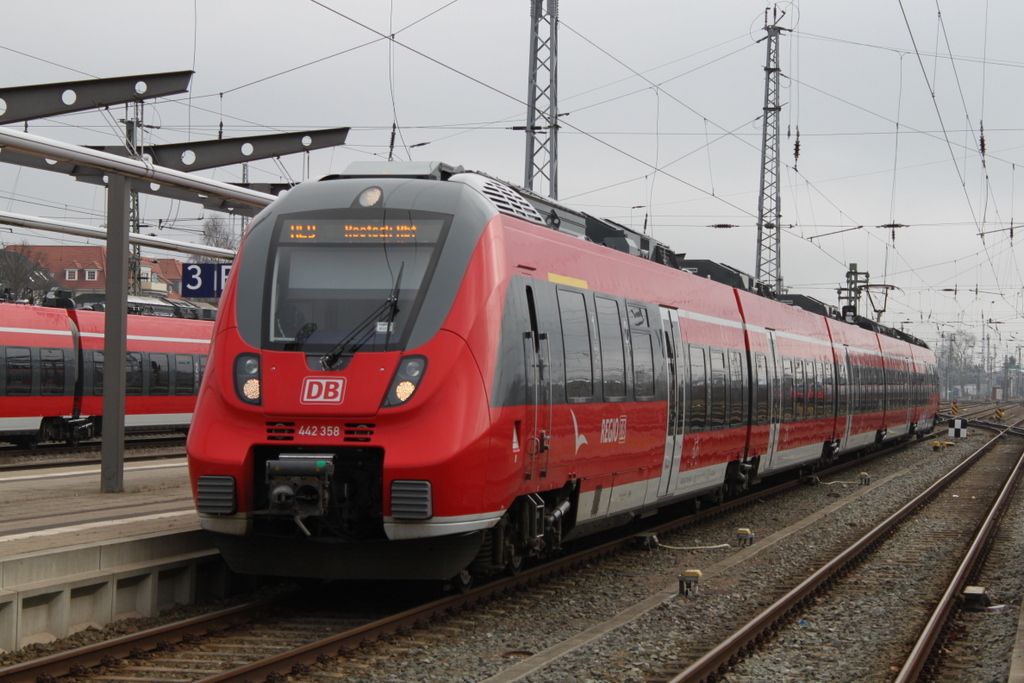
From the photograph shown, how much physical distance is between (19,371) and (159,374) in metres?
4.62

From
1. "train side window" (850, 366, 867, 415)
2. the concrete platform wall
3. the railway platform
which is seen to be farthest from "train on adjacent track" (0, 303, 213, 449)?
"train side window" (850, 366, 867, 415)

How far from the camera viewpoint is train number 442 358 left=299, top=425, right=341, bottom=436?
27.3 feet

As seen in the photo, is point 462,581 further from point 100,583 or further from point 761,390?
point 761,390

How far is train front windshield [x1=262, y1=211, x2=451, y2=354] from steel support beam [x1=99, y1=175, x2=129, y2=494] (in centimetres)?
477

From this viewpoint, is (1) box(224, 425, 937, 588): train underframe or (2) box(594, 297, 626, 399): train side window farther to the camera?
(2) box(594, 297, 626, 399): train side window

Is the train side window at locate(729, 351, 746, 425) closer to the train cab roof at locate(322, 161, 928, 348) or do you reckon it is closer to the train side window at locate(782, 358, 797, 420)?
the train cab roof at locate(322, 161, 928, 348)

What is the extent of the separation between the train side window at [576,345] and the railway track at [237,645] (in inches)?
74.9

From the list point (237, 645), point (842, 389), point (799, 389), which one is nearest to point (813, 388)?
point (799, 389)

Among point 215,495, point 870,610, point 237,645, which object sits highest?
point 215,495

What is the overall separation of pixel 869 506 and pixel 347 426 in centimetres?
1286

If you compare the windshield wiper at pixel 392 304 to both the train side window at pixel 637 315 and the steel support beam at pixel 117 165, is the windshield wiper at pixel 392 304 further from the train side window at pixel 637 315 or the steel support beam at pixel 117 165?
the steel support beam at pixel 117 165

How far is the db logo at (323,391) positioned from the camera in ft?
27.3

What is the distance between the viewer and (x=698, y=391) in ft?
47.5

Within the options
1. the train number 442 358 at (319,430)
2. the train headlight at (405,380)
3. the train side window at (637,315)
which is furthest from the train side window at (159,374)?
the train headlight at (405,380)
